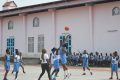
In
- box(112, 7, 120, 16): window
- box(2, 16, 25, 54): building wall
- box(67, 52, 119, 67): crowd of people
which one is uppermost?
box(112, 7, 120, 16): window

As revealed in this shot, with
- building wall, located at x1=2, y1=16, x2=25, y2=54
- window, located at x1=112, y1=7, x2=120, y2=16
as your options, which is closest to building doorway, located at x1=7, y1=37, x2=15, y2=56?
building wall, located at x1=2, y1=16, x2=25, y2=54

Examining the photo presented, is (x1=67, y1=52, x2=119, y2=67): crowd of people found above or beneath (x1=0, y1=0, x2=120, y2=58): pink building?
beneath

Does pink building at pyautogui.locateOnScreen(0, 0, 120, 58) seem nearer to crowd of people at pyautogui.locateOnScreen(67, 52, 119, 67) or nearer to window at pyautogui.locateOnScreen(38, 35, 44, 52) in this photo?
window at pyautogui.locateOnScreen(38, 35, 44, 52)

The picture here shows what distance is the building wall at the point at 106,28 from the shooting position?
31734 mm

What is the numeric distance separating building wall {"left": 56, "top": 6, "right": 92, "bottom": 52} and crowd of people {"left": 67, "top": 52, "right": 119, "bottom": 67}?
3.91ft

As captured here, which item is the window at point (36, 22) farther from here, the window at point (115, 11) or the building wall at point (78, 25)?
the window at point (115, 11)

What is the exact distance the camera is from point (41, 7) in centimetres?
3706

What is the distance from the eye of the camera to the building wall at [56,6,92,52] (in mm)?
34094

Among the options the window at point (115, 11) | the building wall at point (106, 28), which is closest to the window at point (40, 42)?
the building wall at point (106, 28)

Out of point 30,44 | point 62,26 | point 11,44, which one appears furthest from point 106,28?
point 11,44

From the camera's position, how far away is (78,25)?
34.9 meters

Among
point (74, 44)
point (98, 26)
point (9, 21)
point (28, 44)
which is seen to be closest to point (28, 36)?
point (28, 44)

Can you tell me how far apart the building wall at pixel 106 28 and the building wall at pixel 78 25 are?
0.94 m

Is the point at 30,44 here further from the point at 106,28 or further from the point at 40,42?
the point at 106,28
